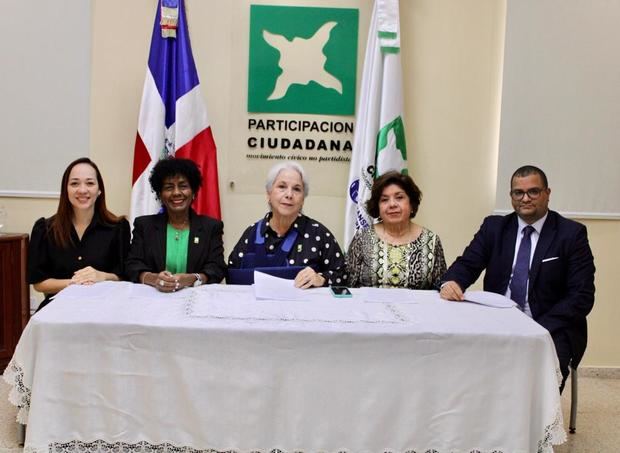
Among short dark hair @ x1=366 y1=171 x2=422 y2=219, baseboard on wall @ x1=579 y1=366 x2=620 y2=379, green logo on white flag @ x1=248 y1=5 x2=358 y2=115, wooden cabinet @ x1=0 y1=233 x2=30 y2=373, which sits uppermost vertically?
green logo on white flag @ x1=248 y1=5 x2=358 y2=115

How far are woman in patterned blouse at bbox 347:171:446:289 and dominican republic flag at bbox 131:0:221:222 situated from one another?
124 centimetres

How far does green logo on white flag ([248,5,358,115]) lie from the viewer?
4.02 metres

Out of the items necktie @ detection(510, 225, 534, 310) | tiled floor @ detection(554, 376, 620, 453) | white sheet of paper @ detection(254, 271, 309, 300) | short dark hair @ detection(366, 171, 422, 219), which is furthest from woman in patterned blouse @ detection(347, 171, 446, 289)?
tiled floor @ detection(554, 376, 620, 453)

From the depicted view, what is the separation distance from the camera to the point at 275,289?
257 centimetres

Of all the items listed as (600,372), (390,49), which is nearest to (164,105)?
(390,49)

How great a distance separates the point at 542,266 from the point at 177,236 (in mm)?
1697

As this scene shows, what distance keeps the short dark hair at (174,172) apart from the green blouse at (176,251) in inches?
8.5

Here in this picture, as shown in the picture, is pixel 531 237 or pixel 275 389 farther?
pixel 531 237

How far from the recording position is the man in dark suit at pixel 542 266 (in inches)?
112

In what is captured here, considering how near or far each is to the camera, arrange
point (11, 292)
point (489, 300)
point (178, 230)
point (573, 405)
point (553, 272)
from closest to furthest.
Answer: point (489, 300) → point (553, 272) → point (178, 230) → point (573, 405) → point (11, 292)

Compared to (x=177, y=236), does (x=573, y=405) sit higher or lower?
lower

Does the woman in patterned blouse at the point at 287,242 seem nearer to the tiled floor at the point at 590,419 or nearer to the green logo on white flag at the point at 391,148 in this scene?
the green logo on white flag at the point at 391,148

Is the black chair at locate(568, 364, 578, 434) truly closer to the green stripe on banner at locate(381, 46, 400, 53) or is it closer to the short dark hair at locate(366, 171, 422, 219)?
the short dark hair at locate(366, 171, 422, 219)

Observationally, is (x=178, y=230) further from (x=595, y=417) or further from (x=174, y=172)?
(x=595, y=417)
